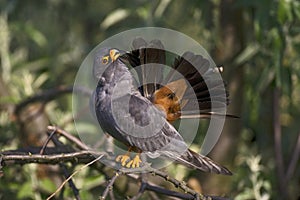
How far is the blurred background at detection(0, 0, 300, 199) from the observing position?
3.33 meters

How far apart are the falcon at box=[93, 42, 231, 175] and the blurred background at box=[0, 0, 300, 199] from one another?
482 mm

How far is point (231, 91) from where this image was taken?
3.90m

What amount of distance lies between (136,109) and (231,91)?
5.30ft

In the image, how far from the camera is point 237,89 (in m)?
3.92

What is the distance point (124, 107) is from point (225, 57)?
1630 millimetres

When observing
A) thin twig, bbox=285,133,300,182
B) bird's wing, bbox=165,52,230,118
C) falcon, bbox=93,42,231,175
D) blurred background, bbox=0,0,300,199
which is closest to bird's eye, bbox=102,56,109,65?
falcon, bbox=93,42,231,175

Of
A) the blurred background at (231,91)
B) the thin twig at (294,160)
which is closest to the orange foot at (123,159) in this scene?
the blurred background at (231,91)

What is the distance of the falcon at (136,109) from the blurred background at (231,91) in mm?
482

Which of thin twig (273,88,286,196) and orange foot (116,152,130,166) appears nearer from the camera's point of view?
orange foot (116,152,130,166)

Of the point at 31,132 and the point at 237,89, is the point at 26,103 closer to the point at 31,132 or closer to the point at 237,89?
the point at 31,132

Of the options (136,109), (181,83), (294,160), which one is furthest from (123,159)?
(294,160)

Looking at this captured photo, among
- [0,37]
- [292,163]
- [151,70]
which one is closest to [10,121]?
[0,37]

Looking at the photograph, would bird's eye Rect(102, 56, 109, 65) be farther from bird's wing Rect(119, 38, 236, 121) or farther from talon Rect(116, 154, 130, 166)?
talon Rect(116, 154, 130, 166)

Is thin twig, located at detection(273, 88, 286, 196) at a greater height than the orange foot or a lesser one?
lesser
